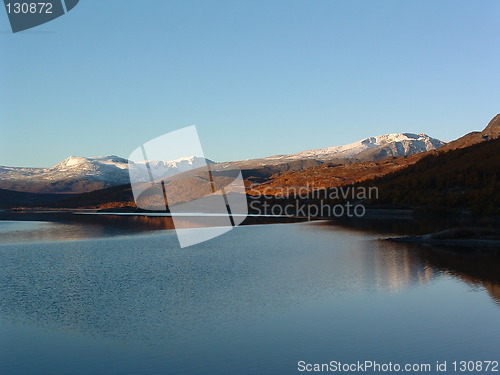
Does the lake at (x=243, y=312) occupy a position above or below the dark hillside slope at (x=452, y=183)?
above

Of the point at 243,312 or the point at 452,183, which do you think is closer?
the point at 243,312

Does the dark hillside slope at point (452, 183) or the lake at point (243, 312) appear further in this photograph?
the dark hillside slope at point (452, 183)

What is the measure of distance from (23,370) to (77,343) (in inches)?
112

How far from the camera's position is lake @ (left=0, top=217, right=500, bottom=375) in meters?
17.2

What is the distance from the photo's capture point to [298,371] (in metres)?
15.9

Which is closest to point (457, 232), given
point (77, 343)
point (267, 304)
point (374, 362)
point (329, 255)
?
point (329, 255)

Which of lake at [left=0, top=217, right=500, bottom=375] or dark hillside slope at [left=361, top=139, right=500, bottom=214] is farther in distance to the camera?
dark hillside slope at [left=361, top=139, right=500, bottom=214]

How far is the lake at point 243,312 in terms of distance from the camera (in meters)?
17.2

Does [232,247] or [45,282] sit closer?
[45,282]

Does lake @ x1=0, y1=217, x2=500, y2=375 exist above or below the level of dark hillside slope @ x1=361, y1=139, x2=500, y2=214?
above

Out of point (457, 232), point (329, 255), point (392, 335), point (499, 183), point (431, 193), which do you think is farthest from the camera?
point (431, 193)

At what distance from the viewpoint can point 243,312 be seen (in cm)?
2291

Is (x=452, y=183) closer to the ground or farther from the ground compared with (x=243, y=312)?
closer to the ground

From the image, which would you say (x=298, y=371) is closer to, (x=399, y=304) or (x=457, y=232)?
(x=399, y=304)
